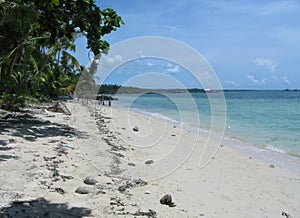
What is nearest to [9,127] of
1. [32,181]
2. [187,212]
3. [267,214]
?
[32,181]

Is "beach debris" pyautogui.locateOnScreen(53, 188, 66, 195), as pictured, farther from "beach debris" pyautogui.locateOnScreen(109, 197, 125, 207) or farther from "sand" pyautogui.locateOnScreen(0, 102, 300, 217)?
"beach debris" pyautogui.locateOnScreen(109, 197, 125, 207)

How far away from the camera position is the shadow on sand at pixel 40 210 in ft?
11.1

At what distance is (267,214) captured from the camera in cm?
448

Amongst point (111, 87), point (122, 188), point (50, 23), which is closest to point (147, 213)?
point (122, 188)

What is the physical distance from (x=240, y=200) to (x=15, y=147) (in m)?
4.58

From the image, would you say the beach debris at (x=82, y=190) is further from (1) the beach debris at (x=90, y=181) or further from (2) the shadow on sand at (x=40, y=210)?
(2) the shadow on sand at (x=40, y=210)

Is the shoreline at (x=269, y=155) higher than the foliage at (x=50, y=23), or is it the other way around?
the foliage at (x=50, y=23)

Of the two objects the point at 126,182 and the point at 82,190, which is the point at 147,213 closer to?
the point at 82,190

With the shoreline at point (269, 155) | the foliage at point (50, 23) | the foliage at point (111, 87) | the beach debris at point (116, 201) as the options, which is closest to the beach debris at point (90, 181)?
the beach debris at point (116, 201)

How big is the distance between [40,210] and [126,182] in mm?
1728

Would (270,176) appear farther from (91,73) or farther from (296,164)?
(91,73)

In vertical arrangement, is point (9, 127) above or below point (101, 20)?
below

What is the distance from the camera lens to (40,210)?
11.6 ft

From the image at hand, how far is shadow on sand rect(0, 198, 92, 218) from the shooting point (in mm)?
3369
